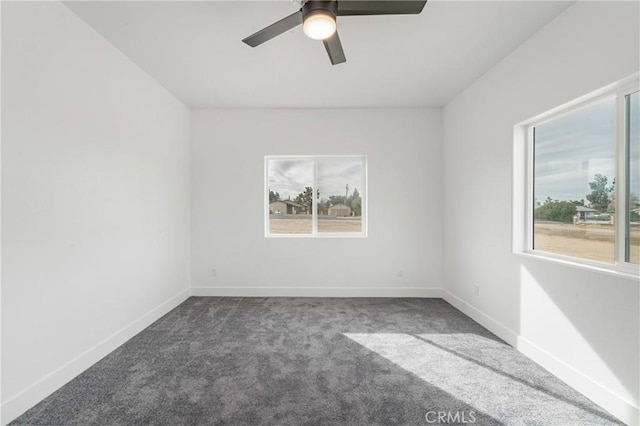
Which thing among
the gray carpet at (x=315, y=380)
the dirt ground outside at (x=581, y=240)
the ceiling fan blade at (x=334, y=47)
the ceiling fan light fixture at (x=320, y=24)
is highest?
the ceiling fan blade at (x=334, y=47)

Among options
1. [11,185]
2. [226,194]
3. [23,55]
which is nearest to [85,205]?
[11,185]

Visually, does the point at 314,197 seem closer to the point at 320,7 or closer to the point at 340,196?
the point at 340,196

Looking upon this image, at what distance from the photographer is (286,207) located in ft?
13.1

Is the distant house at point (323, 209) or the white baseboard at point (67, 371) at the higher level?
the distant house at point (323, 209)

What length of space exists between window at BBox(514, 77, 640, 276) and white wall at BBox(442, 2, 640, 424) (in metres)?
0.12

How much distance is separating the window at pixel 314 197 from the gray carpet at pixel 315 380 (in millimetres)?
1414

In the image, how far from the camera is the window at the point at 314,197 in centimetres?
396

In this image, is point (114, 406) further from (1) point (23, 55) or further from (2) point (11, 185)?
(1) point (23, 55)

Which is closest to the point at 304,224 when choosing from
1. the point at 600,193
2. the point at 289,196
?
the point at 289,196

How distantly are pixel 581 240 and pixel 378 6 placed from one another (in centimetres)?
215

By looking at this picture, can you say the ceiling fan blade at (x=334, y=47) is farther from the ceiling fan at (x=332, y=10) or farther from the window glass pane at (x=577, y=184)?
the window glass pane at (x=577, y=184)

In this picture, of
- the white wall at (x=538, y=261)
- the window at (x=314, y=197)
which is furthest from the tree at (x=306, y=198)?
the white wall at (x=538, y=261)

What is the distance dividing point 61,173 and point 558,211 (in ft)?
12.4

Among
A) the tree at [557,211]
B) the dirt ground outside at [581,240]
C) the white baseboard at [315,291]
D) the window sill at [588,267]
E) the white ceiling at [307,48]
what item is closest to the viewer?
the window sill at [588,267]
